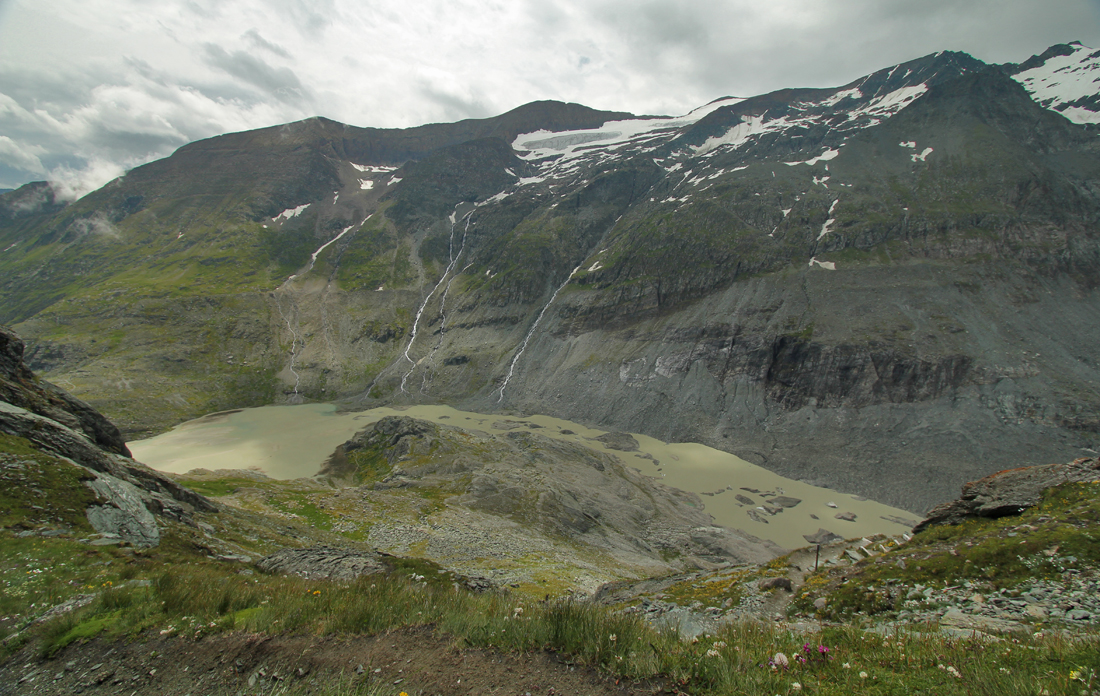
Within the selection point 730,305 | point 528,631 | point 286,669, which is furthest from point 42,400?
point 730,305

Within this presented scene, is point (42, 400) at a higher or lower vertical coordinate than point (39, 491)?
higher

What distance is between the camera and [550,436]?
265ft

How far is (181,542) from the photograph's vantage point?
15.6 m

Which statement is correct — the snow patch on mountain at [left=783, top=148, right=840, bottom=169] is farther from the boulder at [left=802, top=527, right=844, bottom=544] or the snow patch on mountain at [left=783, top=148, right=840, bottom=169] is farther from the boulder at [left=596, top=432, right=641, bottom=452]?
the boulder at [left=802, top=527, right=844, bottom=544]

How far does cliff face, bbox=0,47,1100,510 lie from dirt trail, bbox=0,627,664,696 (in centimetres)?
7133

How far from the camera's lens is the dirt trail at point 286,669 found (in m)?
5.39

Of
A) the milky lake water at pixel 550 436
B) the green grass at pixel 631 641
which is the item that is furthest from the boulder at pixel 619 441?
the green grass at pixel 631 641

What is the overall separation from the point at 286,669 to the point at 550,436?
76162 mm

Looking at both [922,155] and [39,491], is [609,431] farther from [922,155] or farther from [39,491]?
[922,155]

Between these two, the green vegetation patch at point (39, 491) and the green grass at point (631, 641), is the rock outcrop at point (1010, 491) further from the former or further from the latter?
the green vegetation patch at point (39, 491)

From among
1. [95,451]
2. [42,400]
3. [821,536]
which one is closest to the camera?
[95,451]

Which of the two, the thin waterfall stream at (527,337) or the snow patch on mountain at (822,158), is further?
the snow patch on mountain at (822,158)

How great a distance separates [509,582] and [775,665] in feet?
66.4

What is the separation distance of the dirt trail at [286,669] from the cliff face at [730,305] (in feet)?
234
